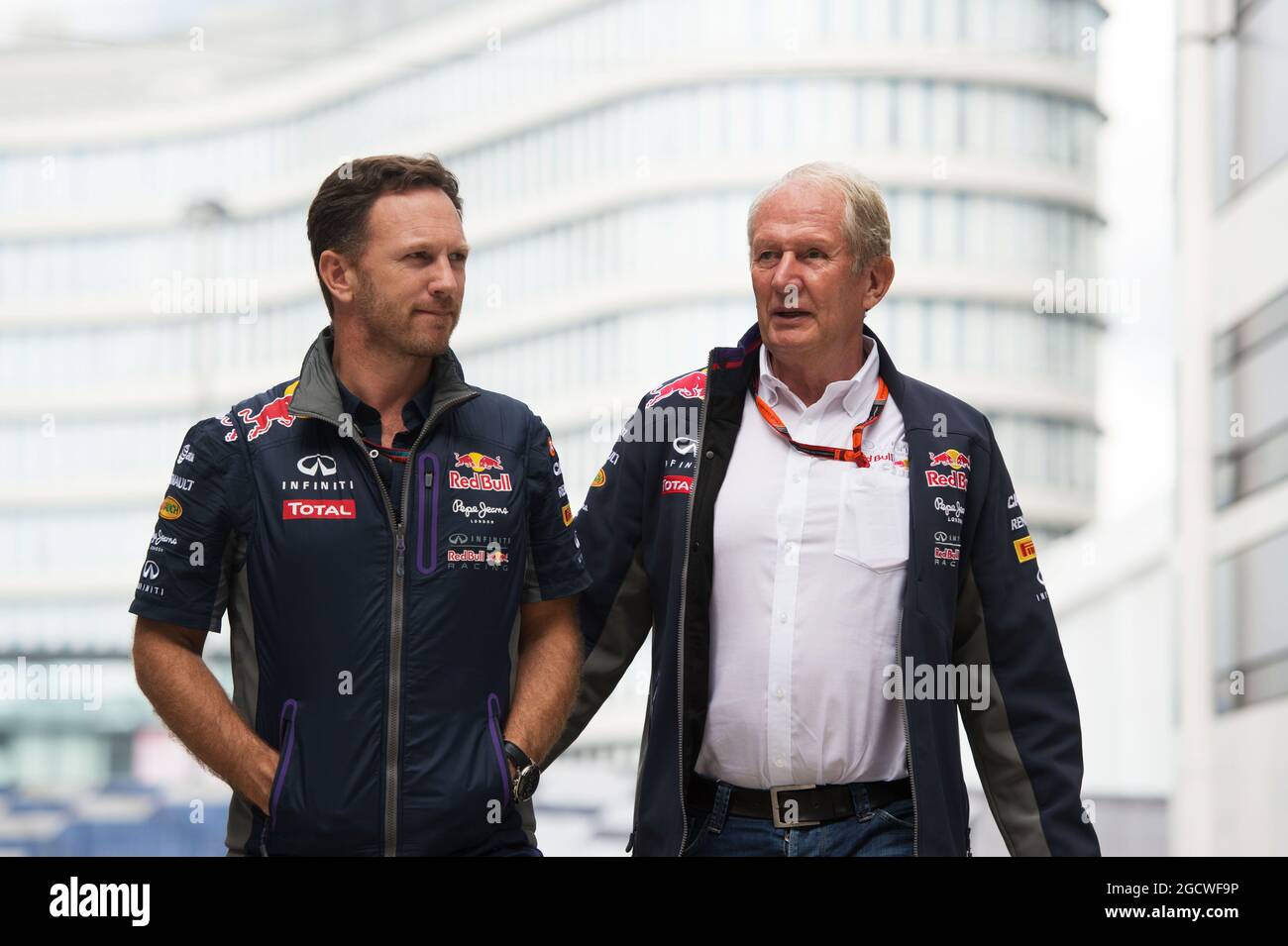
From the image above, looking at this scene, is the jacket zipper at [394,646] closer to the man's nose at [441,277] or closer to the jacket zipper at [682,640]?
the man's nose at [441,277]

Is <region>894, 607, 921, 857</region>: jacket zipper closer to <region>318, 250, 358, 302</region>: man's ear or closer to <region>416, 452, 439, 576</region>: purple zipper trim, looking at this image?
<region>416, 452, 439, 576</region>: purple zipper trim

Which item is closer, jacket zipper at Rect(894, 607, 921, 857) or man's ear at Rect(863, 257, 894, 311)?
jacket zipper at Rect(894, 607, 921, 857)

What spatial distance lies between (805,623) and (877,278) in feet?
2.96

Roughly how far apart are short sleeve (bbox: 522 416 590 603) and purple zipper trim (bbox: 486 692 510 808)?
0.91ft

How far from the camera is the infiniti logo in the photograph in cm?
350

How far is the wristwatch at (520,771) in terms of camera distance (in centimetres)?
351

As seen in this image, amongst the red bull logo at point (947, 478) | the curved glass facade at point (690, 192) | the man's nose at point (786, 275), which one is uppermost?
the curved glass facade at point (690, 192)

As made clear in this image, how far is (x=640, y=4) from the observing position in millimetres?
65812

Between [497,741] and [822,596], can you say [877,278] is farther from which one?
[497,741]

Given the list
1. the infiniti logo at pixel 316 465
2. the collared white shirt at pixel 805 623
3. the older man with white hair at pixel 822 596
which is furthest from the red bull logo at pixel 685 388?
the infiniti logo at pixel 316 465

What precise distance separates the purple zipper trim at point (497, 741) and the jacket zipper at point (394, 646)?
195 millimetres

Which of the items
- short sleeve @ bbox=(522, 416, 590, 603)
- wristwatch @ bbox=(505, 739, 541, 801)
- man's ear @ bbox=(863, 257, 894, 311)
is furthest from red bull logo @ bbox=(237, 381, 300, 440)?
man's ear @ bbox=(863, 257, 894, 311)

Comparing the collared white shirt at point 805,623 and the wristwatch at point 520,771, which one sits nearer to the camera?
the wristwatch at point 520,771

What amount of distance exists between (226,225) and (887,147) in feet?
108
